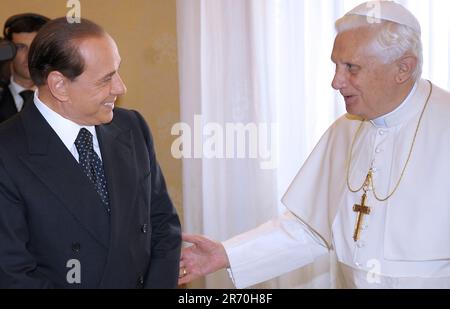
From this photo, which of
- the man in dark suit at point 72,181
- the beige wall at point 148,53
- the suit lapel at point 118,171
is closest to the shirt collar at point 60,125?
the man in dark suit at point 72,181

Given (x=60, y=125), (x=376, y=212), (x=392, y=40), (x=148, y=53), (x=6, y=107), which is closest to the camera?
(x=60, y=125)

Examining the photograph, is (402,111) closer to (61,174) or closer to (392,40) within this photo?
(392,40)

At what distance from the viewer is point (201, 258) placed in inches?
107

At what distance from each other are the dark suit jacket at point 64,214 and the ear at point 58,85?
9 cm

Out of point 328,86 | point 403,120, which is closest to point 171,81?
point 328,86

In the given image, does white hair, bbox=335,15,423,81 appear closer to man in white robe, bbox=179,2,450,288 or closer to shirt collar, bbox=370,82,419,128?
man in white robe, bbox=179,2,450,288

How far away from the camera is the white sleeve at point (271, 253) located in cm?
272

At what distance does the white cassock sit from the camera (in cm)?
230

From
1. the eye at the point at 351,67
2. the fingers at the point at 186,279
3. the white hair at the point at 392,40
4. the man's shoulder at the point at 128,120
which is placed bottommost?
the fingers at the point at 186,279

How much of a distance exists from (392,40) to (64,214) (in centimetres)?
129

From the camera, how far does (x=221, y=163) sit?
409cm

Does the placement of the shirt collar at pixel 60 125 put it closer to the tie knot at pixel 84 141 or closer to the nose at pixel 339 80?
the tie knot at pixel 84 141

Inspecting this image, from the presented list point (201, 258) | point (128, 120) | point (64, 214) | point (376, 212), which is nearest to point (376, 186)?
point (376, 212)
